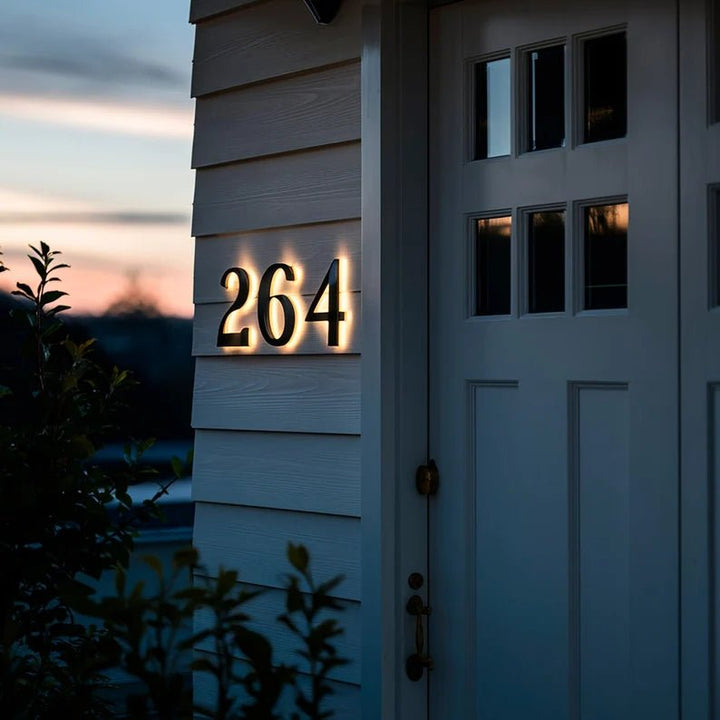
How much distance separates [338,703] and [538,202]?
1.28 meters

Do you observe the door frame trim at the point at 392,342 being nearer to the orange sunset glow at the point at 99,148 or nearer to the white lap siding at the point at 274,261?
the white lap siding at the point at 274,261

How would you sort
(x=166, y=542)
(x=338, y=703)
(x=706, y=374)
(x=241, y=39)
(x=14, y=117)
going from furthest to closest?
1. (x=14, y=117)
2. (x=166, y=542)
3. (x=241, y=39)
4. (x=338, y=703)
5. (x=706, y=374)

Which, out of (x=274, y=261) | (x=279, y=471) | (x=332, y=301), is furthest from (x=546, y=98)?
(x=279, y=471)

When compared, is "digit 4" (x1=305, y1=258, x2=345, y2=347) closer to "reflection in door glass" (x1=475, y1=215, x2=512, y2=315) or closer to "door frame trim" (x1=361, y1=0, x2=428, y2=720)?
"door frame trim" (x1=361, y1=0, x2=428, y2=720)

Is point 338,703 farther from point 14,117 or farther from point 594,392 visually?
point 14,117

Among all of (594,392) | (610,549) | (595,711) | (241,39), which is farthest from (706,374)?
(241,39)

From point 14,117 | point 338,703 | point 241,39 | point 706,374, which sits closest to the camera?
point 706,374

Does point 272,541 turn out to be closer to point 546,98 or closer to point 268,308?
point 268,308

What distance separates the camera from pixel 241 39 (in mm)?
2785

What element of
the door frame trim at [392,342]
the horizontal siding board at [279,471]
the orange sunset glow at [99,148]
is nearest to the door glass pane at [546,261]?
the door frame trim at [392,342]

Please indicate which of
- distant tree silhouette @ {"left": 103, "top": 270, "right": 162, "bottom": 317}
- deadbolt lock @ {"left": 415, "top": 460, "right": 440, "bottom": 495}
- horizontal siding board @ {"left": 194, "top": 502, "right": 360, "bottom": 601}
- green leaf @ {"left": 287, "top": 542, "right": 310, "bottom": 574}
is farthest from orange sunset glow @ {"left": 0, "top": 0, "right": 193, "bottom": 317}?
green leaf @ {"left": 287, "top": 542, "right": 310, "bottom": 574}

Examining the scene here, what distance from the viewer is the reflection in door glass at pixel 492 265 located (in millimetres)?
2342

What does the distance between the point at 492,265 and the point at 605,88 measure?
46cm

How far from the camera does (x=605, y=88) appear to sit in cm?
217
